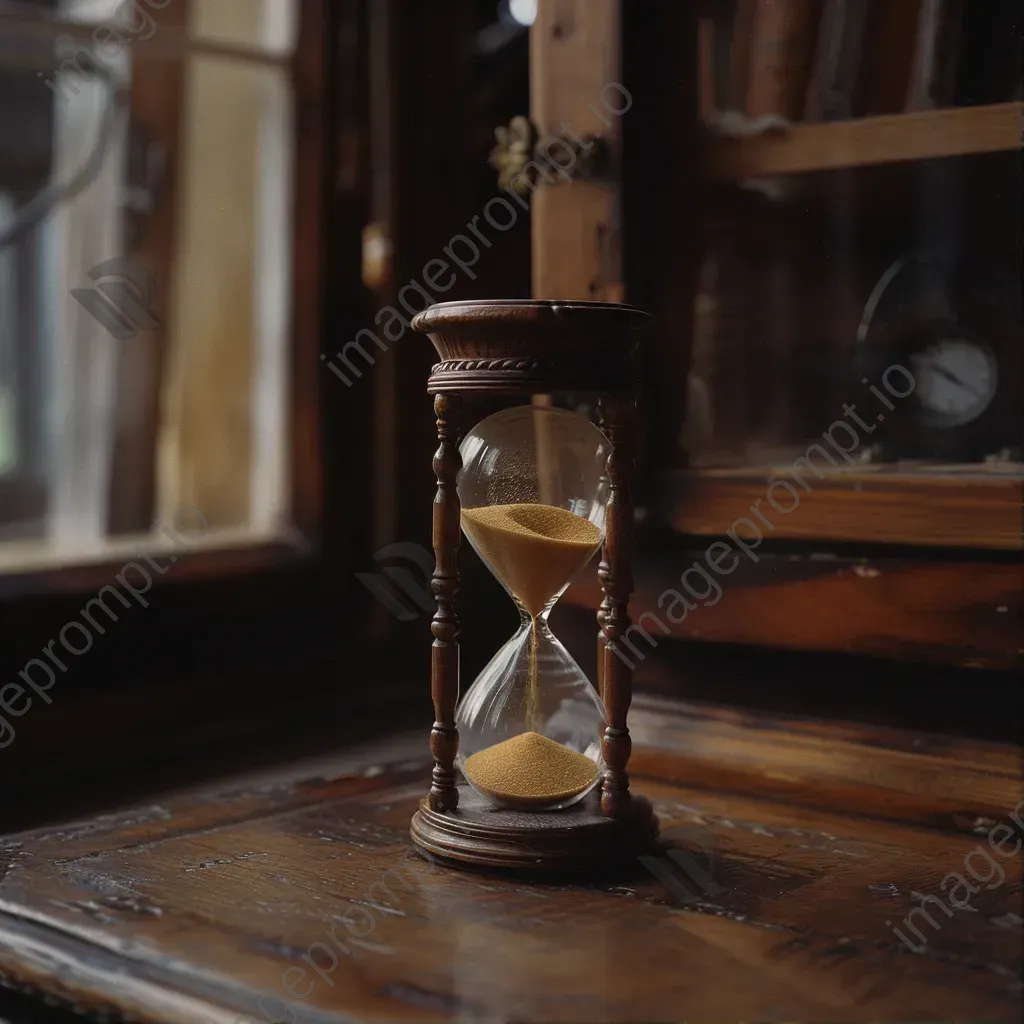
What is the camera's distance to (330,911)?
899 millimetres

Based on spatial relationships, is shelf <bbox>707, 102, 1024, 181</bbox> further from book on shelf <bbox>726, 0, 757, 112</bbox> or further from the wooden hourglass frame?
the wooden hourglass frame

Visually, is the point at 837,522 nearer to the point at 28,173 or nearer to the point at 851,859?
the point at 851,859

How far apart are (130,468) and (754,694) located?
0.82 meters

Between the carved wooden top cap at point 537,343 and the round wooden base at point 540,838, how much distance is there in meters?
0.33

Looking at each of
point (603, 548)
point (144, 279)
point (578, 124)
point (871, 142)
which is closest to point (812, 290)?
point (871, 142)

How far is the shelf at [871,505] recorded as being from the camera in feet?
3.56

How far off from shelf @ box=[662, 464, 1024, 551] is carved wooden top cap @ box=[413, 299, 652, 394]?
275mm

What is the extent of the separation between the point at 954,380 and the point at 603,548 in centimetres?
44

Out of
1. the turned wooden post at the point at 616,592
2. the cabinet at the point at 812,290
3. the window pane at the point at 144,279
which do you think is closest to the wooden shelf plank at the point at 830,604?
the cabinet at the point at 812,290

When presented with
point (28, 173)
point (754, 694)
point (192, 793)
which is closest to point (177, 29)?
point (28, 173)

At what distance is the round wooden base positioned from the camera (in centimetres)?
96

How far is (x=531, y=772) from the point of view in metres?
1.00

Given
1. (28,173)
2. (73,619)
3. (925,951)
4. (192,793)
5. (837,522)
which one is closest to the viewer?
(925,951)

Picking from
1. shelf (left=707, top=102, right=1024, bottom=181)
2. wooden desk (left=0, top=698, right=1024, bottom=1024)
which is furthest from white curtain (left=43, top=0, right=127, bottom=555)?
shelf (left=707, top=102, right=1024, bottom=181)
